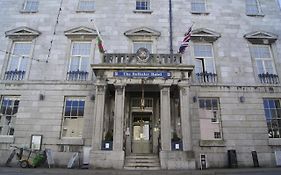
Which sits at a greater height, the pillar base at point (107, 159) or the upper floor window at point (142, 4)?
the upper floor window at point (142, 4)

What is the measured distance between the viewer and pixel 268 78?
17453 mm

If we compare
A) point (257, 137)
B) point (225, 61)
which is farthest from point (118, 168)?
point (225, 61)

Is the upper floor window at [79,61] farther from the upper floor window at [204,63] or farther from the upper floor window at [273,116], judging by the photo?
the upper floor window at [273,116]

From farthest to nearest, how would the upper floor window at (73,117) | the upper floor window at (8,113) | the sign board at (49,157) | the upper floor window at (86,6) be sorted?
the upper floor window at (86,6)
the upper floor window at (8,113)
the upper floor window at (73,117)
the sign board at (49,157)

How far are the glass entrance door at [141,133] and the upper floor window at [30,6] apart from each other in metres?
12.0

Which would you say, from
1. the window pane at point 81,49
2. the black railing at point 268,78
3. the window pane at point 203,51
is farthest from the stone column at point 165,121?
the black railing at point 268,78

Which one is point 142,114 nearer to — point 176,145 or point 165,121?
point 165,121

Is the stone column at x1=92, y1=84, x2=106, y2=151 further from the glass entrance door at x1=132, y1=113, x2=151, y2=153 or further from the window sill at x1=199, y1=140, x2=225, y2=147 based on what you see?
the window sill at x1=199, y1=140, x2=225, y2=147

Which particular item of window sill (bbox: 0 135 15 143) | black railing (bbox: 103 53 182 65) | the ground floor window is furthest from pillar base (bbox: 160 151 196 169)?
window sill (bbox: 0 135 15 143)

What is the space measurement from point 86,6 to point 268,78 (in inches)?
596

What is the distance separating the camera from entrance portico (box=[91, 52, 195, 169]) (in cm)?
1321

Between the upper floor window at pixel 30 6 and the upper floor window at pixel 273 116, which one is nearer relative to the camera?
the upper floor window at pixel 273 116

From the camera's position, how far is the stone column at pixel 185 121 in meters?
13.4

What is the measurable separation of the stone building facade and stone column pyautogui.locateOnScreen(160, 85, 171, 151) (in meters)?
0.06
